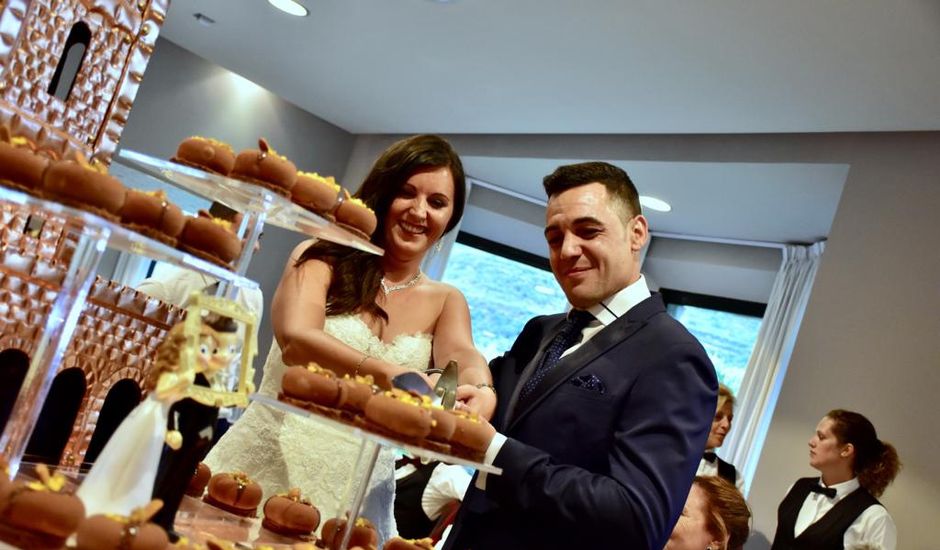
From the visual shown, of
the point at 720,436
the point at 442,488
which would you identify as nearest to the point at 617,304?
the point at 442,488

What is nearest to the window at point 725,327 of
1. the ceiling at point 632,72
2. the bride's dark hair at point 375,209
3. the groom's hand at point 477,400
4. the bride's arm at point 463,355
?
the ceiling at point 632,72

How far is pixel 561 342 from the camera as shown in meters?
2.21

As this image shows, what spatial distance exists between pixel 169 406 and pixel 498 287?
8779mm

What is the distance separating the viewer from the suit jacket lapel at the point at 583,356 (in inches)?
81.3

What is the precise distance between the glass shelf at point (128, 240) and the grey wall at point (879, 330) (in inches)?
180

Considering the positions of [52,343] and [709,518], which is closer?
[52,343]

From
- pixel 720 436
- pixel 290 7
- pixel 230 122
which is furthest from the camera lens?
pixel 230 122

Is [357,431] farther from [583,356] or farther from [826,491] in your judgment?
[826,491]

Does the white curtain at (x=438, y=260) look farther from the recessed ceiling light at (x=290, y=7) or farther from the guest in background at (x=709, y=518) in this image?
the guest in background at (x=709, y=518)

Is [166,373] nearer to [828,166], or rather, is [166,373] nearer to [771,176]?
[828,166]

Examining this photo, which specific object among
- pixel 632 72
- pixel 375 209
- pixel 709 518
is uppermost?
pixel 632 72

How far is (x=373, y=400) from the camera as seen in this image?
65.3 inches

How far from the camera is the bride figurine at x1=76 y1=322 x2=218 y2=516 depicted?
1.29m

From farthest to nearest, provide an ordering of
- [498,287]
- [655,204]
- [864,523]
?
[498,287] < [655,204] < [864,523]
